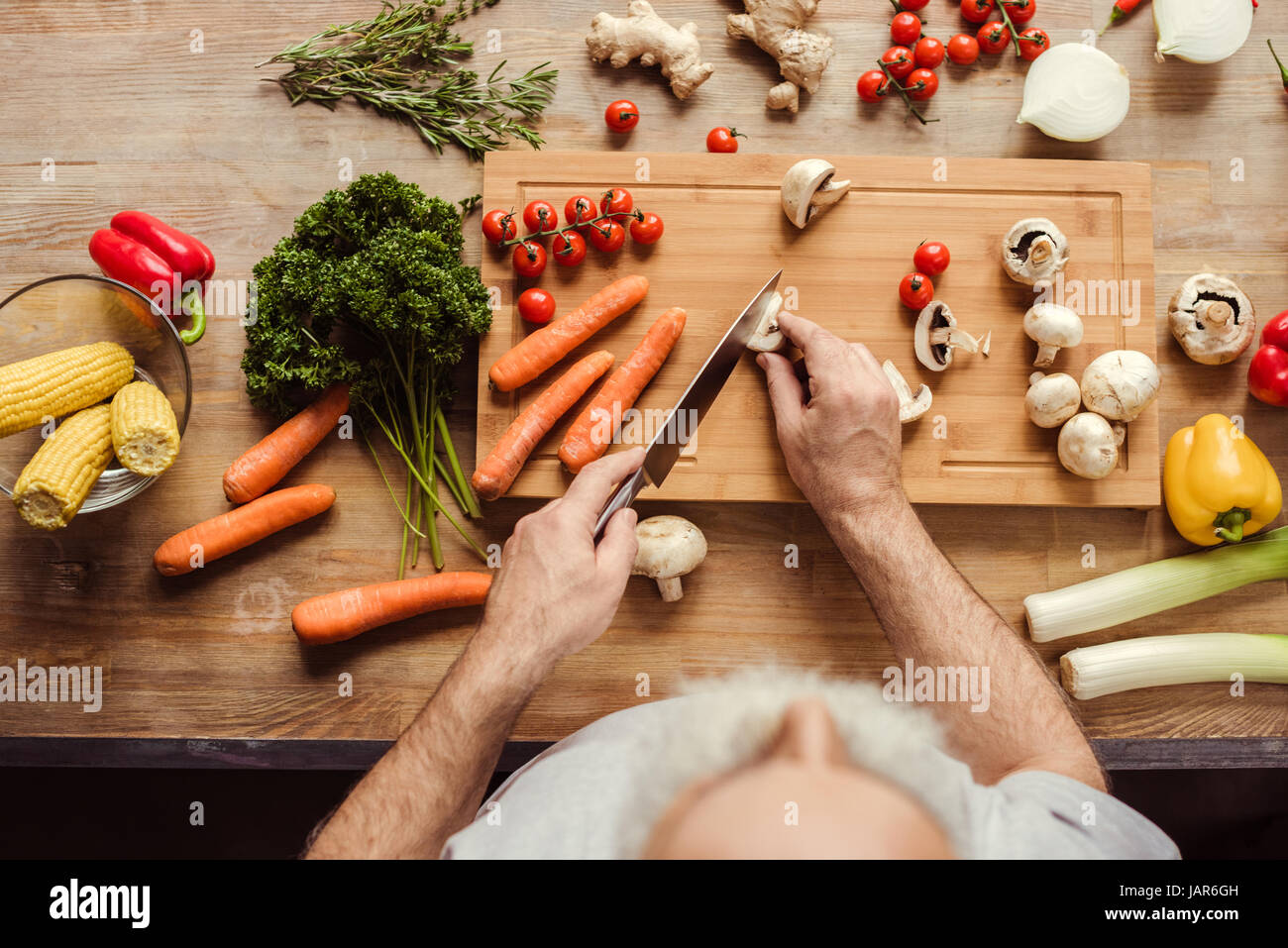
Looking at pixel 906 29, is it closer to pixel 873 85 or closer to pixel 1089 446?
pixel 873 85

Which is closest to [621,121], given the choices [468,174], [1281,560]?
[468,174]

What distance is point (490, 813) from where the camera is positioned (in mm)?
1414

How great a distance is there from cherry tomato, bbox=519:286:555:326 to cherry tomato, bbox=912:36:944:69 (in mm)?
1234

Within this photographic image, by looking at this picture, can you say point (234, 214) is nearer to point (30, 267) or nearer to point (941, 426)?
point (30, 267)

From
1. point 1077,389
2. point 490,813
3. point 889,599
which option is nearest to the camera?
point 490,813

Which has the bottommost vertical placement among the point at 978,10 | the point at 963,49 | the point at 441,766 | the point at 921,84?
the point at 441,766

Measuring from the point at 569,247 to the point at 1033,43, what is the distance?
1.41 metres

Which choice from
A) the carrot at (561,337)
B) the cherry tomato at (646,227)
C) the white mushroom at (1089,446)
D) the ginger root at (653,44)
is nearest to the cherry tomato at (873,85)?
the ginger root at (653,44)

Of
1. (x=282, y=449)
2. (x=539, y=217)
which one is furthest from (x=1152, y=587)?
(x=282, y=449)

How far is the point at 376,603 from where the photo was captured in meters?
2.03

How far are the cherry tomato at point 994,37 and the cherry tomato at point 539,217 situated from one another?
129 cm

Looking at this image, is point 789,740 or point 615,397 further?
point 615,397

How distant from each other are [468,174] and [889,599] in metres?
1.59

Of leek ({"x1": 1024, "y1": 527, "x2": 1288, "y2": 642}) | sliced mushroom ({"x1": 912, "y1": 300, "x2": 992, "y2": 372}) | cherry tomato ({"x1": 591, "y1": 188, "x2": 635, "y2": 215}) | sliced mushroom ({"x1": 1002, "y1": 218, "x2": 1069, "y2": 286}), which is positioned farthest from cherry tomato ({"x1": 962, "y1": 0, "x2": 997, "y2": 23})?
leek ({"x1": 1024, "y1": 527, "x2": 1288, "y2": 642})
